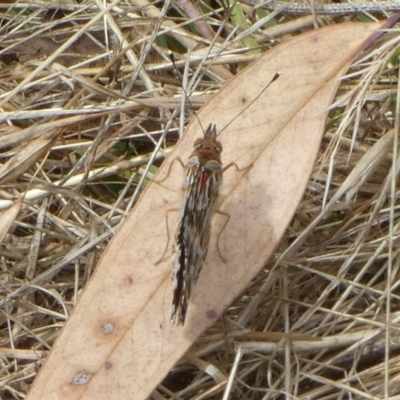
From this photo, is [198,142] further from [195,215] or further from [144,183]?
[144,183]

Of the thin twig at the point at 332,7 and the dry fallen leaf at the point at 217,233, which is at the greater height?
the thin twig at the point at 332,7

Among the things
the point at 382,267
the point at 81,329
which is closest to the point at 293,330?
the point at 382,267

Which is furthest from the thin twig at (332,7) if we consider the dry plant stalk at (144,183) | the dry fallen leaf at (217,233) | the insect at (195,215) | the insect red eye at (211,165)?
the insect red eye at (211,165)

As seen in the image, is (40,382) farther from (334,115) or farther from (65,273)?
(334,115)

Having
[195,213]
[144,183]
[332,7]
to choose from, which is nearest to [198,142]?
[195,213]

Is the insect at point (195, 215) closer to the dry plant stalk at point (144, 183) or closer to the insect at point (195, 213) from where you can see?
the insect at point (195, 213)

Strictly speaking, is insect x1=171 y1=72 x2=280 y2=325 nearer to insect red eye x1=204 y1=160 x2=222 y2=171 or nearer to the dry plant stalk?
insect red eye x1=204 y1=160 x2=222 y2=171
